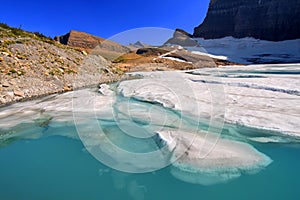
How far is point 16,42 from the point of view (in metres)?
12.5

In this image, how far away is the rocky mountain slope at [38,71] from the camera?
847 cm

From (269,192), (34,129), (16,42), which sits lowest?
(269,192)

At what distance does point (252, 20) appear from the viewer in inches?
2665

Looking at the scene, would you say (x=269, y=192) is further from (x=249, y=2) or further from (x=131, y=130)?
(x=249, y=2)

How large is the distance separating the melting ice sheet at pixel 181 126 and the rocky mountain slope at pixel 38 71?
1714 millimetres

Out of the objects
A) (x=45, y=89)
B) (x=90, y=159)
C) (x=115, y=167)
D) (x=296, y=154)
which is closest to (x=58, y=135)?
(x=90, y=159)

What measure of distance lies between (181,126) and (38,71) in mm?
8626

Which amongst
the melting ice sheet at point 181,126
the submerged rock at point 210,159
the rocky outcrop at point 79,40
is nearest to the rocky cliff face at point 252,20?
the rocky outcrop at point 79,40

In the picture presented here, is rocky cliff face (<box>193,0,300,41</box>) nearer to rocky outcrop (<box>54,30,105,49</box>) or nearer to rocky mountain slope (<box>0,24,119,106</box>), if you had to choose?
rocky outcrop (<box>54,30,105,49</box>)

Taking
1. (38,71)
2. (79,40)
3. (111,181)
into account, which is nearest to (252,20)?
(79,40)

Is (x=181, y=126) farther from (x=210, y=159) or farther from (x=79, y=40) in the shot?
(x=79, y=40)

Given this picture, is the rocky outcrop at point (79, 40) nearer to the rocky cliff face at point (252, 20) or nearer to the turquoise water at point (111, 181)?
the rocky cliff face at point (252, 20)

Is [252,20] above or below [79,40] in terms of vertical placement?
above

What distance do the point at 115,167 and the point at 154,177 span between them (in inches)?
26.1
